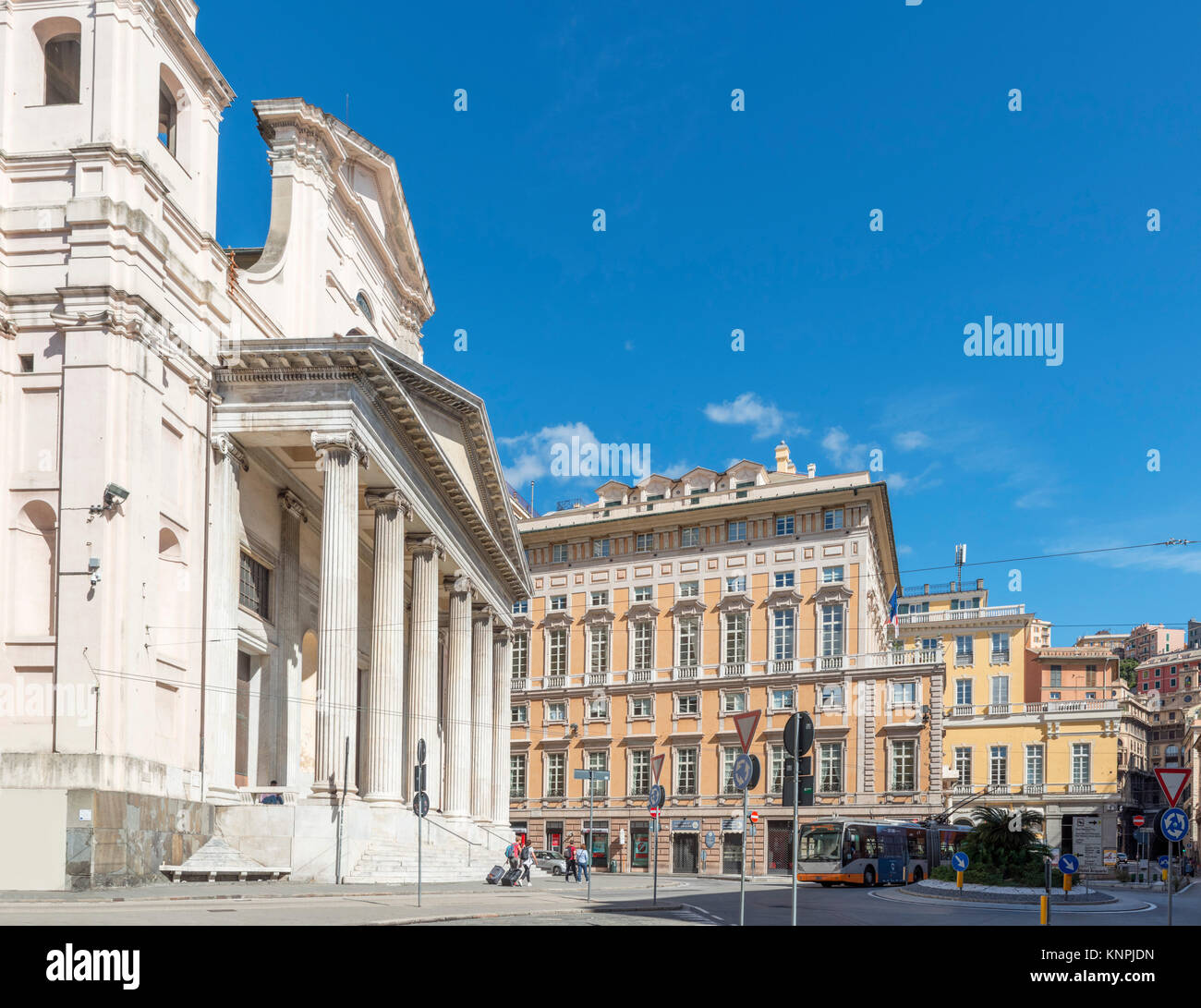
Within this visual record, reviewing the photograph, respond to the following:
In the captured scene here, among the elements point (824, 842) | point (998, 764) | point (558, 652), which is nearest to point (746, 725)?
point (824, 842)

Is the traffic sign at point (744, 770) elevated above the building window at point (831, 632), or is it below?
below

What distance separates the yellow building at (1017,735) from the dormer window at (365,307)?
41.8m

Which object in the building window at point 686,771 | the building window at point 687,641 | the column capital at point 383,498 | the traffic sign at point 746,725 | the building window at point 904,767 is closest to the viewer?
the traffic sign at point 746,725

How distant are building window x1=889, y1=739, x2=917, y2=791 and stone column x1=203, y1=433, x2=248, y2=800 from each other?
38.7 meters

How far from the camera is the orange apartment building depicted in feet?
214

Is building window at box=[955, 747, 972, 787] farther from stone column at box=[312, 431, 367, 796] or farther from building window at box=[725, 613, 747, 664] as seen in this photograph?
stone column at box=[312, 431, 367, 796]

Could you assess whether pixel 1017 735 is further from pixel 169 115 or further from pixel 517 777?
pixel 169 115

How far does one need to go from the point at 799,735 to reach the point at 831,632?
169ft

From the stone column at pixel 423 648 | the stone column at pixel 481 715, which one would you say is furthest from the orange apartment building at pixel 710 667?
the stone column at pixel 423 648

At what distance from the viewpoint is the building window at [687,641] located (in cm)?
7075

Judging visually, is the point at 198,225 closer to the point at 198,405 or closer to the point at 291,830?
the point at 198,405

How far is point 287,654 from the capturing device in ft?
127

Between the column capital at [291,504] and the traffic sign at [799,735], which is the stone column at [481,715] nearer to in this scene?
the column capital at [291,504]
